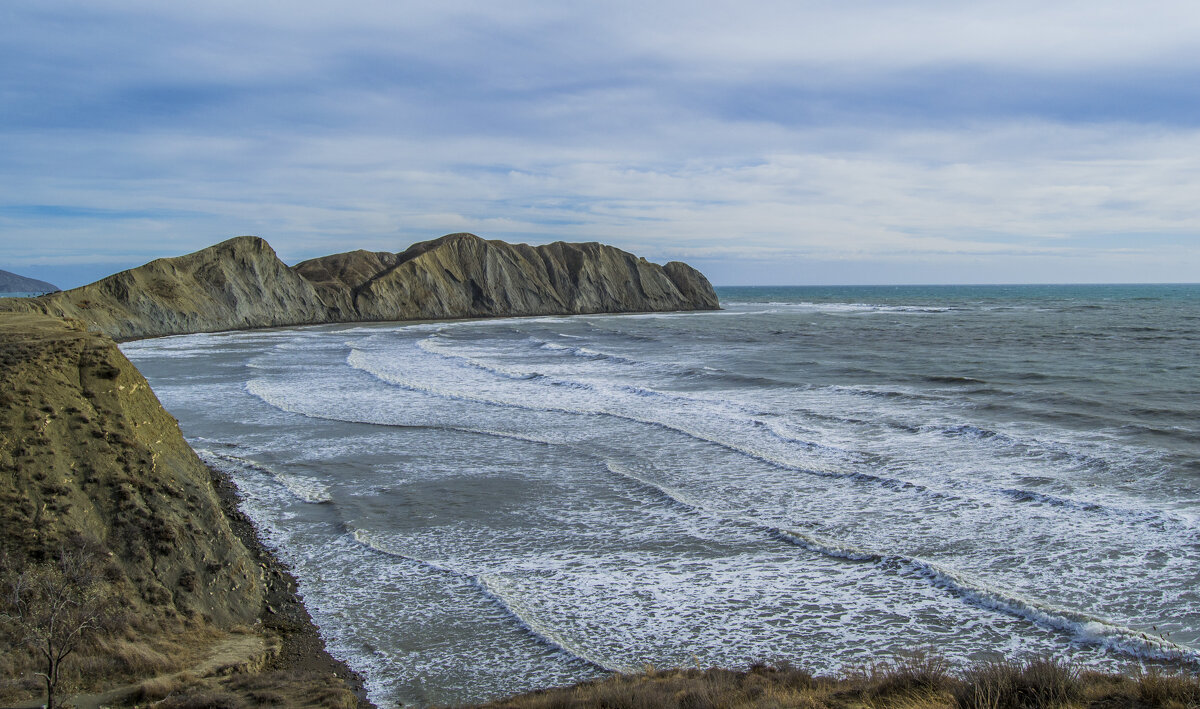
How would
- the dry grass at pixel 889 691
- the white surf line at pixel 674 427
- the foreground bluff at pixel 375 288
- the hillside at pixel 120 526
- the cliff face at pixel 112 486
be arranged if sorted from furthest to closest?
1. the foreground bluff at pixel 375 288
2. the white surf line at pixel 674 427
3. the cliff face at pixel 112 486
4. the hillside at pixel 120 526
5. the dry grass at pixel 889 691

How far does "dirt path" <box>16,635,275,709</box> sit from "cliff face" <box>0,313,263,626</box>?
0.63 metres

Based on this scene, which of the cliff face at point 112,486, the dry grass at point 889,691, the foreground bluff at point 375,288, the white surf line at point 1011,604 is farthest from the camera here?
the foreground bluff at point 375,288

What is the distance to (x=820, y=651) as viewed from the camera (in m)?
7.84

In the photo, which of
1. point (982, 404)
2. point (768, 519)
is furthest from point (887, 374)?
point (768, 519)

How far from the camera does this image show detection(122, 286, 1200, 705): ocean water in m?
8.14

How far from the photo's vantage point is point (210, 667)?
716 cm

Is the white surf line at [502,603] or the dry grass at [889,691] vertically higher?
the dry grass at [889,691]

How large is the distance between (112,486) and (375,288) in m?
75.7

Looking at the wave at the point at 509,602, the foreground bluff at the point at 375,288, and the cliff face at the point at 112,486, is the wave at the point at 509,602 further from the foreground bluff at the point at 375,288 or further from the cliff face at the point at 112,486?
the foreground bluff at the point at 375,288

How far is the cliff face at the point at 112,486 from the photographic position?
810cm

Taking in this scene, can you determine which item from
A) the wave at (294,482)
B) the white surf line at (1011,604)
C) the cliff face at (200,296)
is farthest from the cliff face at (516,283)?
the white surf line at (1011,604)

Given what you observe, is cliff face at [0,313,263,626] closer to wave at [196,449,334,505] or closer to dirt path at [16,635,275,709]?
dirt path at [16,635,275,709]

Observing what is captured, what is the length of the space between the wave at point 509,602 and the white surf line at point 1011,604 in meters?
4.10

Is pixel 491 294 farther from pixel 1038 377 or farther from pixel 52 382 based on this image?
pixel 52 382
